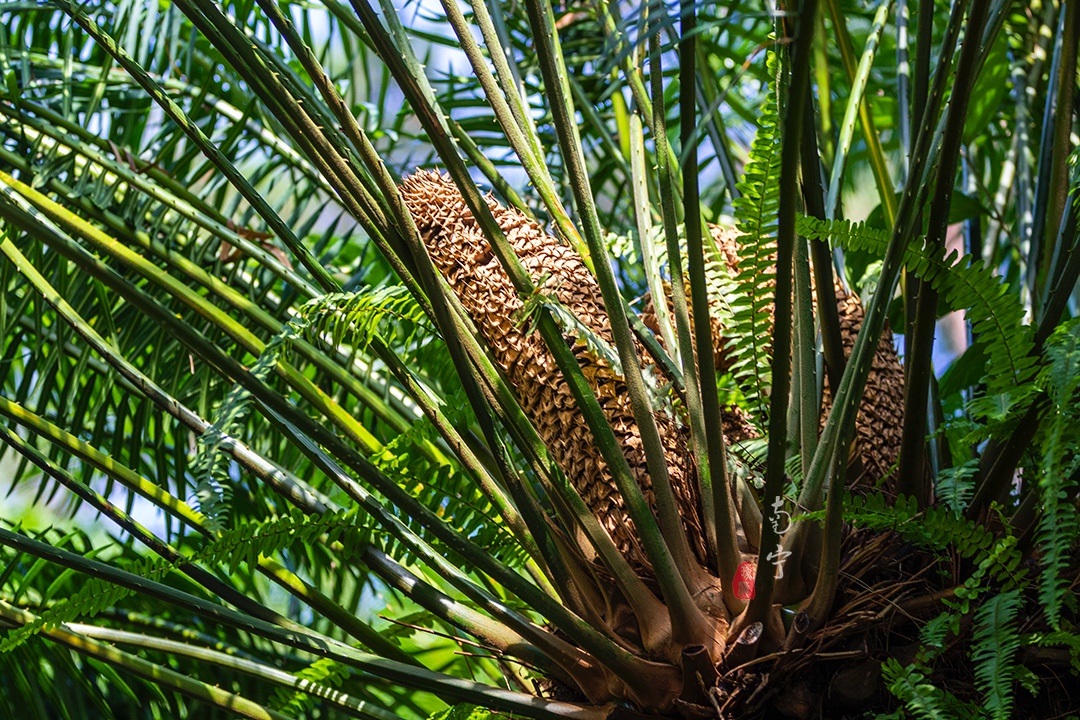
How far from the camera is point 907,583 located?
804 millimetres

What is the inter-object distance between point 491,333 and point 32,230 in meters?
0.38

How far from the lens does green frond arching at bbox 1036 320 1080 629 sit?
629mm

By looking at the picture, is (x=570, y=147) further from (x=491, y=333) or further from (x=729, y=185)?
(x=729, y=185)

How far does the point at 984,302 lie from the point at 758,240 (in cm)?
20

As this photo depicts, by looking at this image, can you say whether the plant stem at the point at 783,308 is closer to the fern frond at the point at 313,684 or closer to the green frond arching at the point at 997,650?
the green frond arching at the point at 997,650

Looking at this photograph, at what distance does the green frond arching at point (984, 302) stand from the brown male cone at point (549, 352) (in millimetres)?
240

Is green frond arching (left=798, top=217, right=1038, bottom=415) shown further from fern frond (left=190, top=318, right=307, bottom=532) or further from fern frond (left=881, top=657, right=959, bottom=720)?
fern frond (left=190, top=318, right=307, bottom=532)

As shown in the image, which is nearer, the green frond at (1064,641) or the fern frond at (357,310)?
the green frond at (1064,641)

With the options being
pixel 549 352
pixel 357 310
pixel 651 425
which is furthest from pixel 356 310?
pixel 651 425

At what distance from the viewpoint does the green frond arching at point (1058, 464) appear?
629 millimetres

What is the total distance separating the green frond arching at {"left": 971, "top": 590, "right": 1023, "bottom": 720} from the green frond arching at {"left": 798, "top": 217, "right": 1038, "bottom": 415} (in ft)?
0.49

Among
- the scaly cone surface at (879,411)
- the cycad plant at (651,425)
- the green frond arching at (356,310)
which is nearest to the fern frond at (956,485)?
the cycad plant at (651,425)

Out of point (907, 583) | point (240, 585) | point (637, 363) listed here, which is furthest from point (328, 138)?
point (240, 585)

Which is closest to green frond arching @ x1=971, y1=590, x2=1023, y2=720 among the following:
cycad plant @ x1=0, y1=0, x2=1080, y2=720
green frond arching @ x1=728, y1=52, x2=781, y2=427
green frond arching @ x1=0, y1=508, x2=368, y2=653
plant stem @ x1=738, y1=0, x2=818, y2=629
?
Answer: cycad plant @ x1=0, y1=0, x2=1080, y2=720
